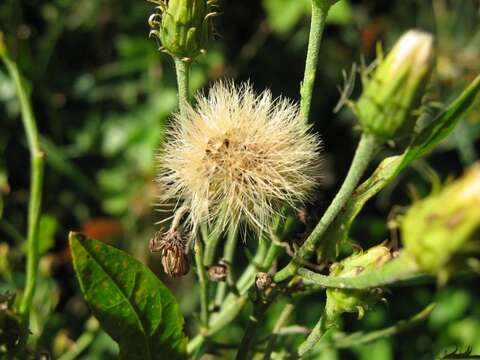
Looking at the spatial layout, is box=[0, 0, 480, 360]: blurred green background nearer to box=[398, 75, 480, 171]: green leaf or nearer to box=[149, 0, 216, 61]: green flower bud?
box=[149, 0, 216, 61]: green flower bud

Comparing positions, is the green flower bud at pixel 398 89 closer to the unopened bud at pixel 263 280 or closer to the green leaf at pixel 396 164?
the green leaf at pixel 396 164

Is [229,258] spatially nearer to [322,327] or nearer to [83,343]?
[322,327]

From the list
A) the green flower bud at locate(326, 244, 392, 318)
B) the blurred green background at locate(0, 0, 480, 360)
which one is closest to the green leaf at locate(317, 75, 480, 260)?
the green flower bud at locate(326, 244, 392, 318)

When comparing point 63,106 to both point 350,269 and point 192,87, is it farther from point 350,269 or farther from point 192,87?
point 350,269

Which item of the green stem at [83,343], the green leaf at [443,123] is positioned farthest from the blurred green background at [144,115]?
the green leaf at [443,123]

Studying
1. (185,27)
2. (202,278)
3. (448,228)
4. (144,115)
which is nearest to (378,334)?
(202,278)

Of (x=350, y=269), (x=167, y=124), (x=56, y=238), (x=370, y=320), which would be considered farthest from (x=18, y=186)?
(x=350, y=269)
